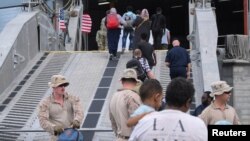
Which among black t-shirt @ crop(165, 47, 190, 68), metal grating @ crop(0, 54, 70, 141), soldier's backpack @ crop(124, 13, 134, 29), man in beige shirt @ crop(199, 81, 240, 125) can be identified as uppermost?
soldier's backpack @ crop(124, 13, 134, 29)

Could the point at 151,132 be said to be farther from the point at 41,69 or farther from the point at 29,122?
the point at 41,69

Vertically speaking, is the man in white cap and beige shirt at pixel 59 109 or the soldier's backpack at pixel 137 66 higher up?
the soldier's backpack at pixel 137 66

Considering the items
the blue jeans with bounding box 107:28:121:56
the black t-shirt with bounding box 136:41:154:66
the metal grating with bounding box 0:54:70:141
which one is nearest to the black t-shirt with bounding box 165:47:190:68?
the black t-shirt with bounding box 136:41:154:66

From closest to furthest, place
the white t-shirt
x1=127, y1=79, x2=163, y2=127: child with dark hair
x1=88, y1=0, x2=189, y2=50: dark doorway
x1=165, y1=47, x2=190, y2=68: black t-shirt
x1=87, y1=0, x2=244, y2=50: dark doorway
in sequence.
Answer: the white t-shirt
x1=127, y1=79, x2=163, y2=127: child with dark hair
x1=165, y1=47, x2=190, y2=68: black t-shirt
x1=87, y1=0, x2=244, y2=50: dark doorway
x1=88, y1=0, x2=189, y2=50: dark doorway

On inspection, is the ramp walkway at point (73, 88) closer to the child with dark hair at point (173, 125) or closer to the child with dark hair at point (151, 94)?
the child with dark hair at point (151, 94)

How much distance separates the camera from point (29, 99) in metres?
15.8

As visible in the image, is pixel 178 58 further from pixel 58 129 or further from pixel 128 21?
pixel 128 21

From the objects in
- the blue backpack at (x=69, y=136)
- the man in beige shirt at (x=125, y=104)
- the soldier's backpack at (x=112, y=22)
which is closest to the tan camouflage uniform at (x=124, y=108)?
Result: the man in beige shirt at (x=125, y=104)

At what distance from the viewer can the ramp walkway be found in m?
13.7

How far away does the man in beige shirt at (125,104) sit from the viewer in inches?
359

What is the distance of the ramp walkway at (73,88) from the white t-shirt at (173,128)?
23.3 feet

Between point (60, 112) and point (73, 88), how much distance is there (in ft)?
19.9

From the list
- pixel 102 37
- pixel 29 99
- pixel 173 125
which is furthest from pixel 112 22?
pixel 173 125

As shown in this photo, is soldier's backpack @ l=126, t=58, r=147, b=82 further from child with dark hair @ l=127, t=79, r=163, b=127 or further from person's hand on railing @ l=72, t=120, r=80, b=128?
child with dark hair @ l=127, t=79, r=163, b=127
